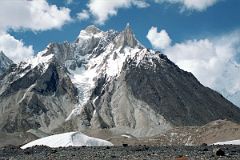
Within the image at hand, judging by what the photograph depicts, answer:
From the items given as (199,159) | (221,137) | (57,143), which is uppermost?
(221,137)

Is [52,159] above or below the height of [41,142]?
below

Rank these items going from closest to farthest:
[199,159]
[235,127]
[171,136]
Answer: [199,159] < [235,127] < [171,136]

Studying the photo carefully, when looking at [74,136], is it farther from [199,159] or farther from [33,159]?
[199,159]

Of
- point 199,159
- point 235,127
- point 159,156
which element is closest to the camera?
point 199,159

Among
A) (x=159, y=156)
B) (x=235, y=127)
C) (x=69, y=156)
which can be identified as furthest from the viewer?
(x=235, y=127)

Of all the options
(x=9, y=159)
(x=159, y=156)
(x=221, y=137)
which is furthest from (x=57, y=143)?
(x=221, y=137)

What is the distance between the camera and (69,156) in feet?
131

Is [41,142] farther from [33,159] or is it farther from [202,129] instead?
[202,129]

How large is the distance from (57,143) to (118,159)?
28949 mm

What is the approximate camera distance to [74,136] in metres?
65.3

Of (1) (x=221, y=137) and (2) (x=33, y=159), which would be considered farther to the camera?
(1) (x=221, y=137)

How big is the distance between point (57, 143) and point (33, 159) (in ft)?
81.6

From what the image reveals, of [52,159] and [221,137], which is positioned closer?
[52,159]

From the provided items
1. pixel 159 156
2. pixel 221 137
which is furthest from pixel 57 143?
pixel 221 137
